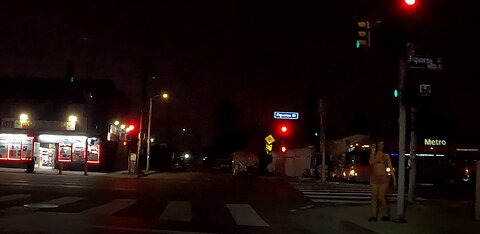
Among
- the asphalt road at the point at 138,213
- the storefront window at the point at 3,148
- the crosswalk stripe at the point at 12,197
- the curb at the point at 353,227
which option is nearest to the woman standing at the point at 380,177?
the curb at the point at 353,227

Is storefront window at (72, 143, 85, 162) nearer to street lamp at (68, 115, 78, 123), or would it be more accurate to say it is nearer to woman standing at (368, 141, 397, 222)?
street lamp at (68, 115, 78, 123)

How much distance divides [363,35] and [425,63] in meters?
1.65

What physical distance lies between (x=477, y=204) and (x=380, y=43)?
447 centimetres

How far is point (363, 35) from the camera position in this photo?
1541 cm

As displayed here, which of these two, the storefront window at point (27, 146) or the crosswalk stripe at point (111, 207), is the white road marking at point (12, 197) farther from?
the storefront window at point (27, 146)

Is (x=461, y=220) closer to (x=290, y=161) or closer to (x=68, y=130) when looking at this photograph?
(x=68, y=130)

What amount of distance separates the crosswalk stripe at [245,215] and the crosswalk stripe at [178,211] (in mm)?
1209

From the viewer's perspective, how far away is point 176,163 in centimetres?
7844

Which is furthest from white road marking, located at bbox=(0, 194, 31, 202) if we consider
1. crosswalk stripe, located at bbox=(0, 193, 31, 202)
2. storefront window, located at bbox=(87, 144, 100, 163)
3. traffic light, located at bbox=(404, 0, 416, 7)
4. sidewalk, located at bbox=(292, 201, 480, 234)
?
storefront window, located at bbox=(87, 144, 100, 163)

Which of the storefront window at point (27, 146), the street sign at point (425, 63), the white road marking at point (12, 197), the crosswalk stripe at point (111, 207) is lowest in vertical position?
the crosswalk stripe at point (111, 207)

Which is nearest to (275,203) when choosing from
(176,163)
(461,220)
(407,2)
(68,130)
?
(461,220)

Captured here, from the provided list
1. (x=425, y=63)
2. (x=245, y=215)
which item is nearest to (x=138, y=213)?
(x=245, y=215)

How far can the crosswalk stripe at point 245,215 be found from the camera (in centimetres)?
1467

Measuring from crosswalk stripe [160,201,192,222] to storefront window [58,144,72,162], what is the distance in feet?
106
